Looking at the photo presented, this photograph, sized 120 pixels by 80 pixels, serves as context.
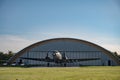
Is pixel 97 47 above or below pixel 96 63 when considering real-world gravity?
above

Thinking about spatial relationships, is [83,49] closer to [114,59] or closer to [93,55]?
[93,55]

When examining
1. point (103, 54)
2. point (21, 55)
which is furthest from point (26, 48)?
point (103, 54)

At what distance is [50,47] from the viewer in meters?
94.5

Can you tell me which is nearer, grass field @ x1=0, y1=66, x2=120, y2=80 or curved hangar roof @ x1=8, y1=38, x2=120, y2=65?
grass field @ x1=0, y1=66, x2=120, y2=80

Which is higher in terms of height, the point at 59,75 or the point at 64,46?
the point at 64,46

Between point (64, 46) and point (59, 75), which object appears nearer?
point (59, 75)

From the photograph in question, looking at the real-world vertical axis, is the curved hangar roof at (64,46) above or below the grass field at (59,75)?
above

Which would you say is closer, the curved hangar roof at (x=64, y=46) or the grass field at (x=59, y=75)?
the grass field at (x=59, y=75)

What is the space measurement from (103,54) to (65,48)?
22.2 meters

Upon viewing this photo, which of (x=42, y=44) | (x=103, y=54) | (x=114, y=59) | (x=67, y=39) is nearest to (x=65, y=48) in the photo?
(x=67, y=39)

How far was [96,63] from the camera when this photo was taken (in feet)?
301

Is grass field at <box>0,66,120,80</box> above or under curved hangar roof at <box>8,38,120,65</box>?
under

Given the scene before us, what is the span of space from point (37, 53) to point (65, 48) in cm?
1628

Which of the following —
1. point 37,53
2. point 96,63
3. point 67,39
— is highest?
point 67,39
